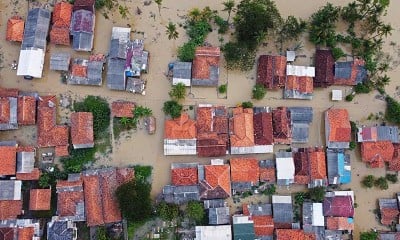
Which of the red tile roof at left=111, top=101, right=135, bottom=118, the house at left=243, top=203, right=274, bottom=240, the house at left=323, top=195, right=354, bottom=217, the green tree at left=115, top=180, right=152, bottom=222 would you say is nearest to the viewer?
the green tree at left=115, top=180, right=152, bottom=222

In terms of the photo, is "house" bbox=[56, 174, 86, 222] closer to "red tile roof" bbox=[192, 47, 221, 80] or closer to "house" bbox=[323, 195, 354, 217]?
"red tile roof" bbox=[192, 47, 221, 80]

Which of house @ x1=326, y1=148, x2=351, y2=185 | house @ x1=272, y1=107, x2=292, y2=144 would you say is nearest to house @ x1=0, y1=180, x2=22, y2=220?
house @ x1=272, y1=107, x2=292, y2=144

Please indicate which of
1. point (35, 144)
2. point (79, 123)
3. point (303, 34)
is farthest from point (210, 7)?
point (35, 144)

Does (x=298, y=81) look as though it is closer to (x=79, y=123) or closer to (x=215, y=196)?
(x=215, y=196)

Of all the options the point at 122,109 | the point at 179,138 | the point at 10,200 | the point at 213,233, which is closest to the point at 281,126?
the point at 179,138

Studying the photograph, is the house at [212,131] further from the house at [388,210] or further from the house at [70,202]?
the house at [388,210]

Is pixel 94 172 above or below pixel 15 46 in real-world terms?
below
